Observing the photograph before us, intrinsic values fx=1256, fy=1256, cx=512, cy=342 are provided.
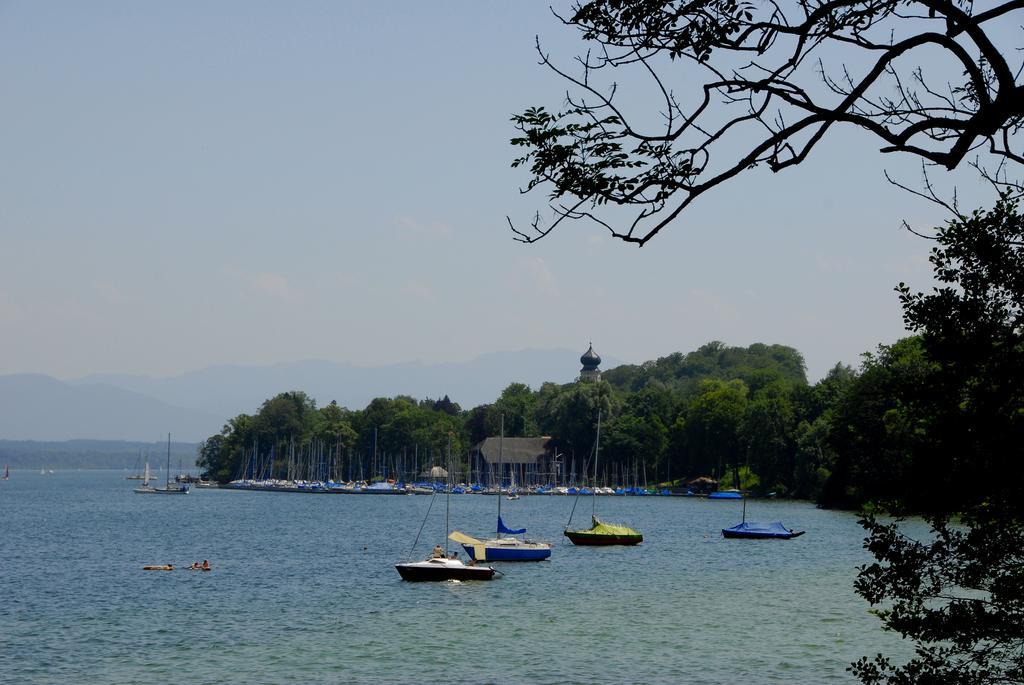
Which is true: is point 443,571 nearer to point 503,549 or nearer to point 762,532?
point 503,549

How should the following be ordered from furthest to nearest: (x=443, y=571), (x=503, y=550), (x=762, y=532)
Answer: (x=762, y=532) < (x=503, y=550) < (x=443, y=571)

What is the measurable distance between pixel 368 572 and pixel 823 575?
23.0m

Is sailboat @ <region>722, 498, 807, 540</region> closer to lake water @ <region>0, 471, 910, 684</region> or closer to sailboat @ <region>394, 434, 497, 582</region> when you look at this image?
lake water @ <region>0, 471, 910, 684</region>

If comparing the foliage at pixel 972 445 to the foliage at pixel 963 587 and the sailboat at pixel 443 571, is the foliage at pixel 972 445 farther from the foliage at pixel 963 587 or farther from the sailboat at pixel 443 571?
Answer: the sailboat at pixel 443 571

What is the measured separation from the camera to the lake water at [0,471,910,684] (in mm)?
34781

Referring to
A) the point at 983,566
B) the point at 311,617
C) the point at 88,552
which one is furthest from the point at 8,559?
the point at 983,566

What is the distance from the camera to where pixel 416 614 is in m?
46.7

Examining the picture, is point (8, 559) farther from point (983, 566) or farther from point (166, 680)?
point (983, 566)

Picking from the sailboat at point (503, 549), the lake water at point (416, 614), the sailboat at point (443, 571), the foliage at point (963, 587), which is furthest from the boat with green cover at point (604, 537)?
the foliage at point (963, 587)

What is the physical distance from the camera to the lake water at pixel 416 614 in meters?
A: 34.8

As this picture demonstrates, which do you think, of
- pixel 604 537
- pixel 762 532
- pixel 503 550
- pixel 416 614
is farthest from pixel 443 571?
pixel 762 532

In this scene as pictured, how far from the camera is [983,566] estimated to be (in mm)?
13633

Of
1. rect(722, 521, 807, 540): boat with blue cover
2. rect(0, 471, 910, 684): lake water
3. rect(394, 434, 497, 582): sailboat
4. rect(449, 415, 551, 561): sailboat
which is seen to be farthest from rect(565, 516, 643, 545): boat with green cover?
rect(394, 434, 497, 582): sailboat

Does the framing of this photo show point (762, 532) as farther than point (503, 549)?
Yes
